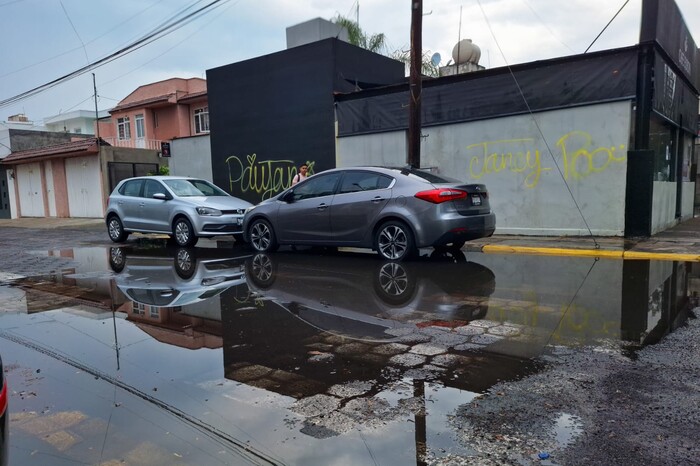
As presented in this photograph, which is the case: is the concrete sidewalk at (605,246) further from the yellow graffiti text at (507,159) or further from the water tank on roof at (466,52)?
the water tank on roof at (466,52)

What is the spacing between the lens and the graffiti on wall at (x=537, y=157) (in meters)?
11.1

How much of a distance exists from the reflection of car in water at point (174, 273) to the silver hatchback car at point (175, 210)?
0.50m

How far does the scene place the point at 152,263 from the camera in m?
9.94

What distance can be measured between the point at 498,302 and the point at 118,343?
13.4 feet

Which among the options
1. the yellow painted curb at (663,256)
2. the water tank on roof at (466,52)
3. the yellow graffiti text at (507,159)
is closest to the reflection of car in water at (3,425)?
the yellow painted curb at (663,256)

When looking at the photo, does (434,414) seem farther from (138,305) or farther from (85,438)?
(138,305)

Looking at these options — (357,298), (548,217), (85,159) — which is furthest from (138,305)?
(85,159)

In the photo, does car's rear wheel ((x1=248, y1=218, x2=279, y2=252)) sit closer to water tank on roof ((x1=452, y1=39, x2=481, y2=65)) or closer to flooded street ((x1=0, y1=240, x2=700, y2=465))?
flooded street ((x1=0, y1=240, x2=700, y2=465))

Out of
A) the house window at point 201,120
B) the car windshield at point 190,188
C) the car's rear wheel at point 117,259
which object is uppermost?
the house window at point 201,120

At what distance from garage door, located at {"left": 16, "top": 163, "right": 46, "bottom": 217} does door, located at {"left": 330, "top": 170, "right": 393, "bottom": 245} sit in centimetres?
2429

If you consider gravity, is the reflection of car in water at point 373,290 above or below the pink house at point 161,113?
below

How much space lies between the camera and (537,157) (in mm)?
11867

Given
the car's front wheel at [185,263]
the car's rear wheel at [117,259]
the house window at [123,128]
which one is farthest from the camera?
the house window at [123,128]

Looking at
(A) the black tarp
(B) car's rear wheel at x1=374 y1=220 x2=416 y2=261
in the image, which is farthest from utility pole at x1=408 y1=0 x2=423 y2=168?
(B) car's rear wheel at x1=374 y1=220 x2=416 y2=261
